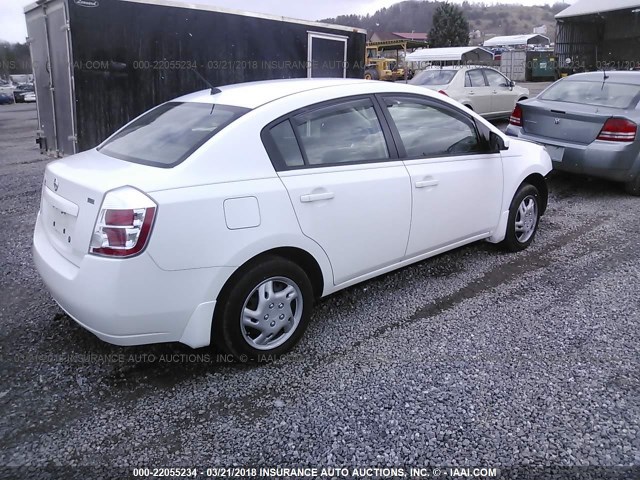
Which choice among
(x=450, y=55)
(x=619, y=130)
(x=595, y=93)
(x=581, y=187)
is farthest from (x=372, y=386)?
(x=450, y=55)

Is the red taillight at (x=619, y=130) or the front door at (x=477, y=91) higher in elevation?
the front door at (x=477, y=91)

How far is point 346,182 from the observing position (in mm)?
3275

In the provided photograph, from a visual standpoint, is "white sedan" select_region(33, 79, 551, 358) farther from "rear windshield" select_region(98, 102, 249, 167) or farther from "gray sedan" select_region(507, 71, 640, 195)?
"gray sedan" select_region(507, 71, 640, 195)

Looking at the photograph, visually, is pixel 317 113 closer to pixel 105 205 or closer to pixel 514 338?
pixel 105 205

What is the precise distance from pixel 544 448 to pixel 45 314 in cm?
327

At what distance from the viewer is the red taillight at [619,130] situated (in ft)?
20.7

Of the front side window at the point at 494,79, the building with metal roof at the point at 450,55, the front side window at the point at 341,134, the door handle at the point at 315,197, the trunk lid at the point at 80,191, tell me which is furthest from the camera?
the building with metal roof at the point at 450,55

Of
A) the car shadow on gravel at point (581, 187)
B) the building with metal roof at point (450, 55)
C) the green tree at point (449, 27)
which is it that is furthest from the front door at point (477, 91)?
the green tree at point (449, 27)

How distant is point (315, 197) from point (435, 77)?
9756 millimetres

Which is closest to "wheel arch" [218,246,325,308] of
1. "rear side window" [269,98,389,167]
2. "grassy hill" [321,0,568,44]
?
"rear side window" [269,98,389,167]

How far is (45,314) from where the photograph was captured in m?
3.70

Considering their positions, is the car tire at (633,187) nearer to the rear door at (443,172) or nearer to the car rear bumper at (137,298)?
the rear door at (443,172)

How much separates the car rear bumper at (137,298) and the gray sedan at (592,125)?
5.50m

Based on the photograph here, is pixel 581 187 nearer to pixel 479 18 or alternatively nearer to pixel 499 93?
pixel 499 93
